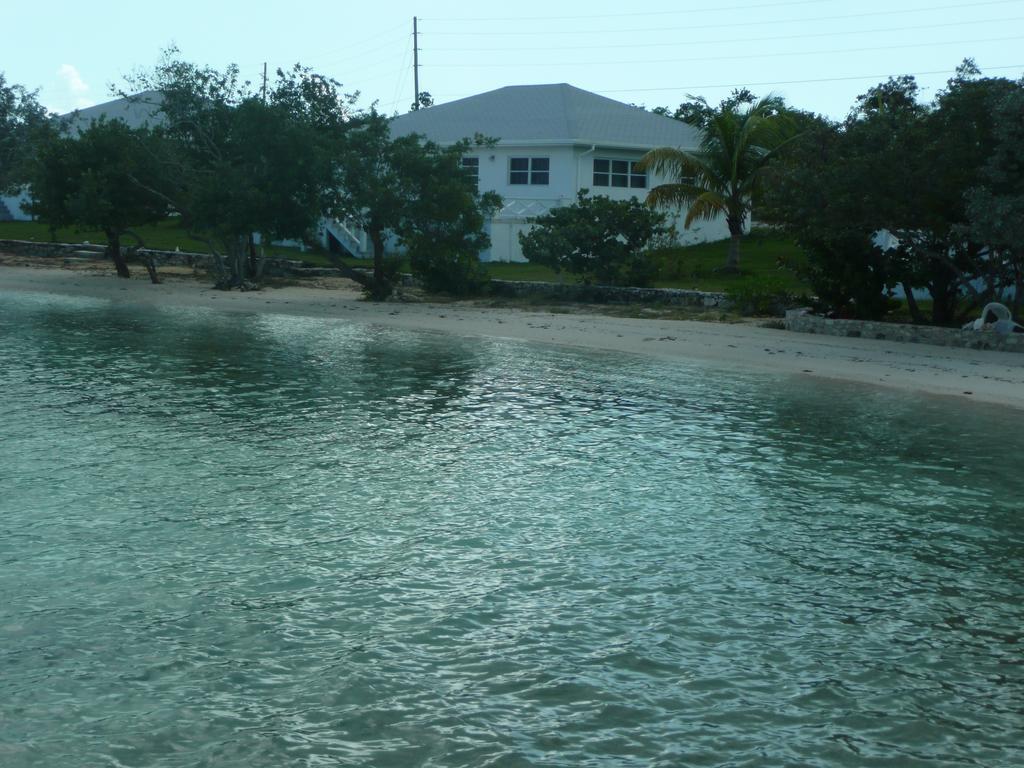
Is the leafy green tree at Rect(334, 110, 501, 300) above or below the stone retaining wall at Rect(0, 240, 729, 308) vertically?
above

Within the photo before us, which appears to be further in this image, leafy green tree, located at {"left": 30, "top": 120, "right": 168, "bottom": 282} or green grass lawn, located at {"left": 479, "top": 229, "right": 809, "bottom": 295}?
leafy green tree, located at {"left": 30, "top": 120, "right": 168, "bottom": 282}

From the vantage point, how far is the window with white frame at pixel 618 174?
4397 cm

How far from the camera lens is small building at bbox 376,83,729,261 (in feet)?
141

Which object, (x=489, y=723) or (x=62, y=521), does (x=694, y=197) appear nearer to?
(x=62, y=521)

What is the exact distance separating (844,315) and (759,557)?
17152 mm

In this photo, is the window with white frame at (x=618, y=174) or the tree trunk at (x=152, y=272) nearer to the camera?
the tree trunk at (x=152, y=272)

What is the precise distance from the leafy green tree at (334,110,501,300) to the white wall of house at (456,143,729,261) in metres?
9.51

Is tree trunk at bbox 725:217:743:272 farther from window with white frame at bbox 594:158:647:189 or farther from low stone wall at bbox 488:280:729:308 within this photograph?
window with white frame at bbox 594:158:647:189

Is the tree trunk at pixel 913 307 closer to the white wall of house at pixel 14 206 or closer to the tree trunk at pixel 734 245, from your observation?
the tree trunk at pixel 734 245

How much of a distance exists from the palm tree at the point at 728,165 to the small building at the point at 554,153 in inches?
132

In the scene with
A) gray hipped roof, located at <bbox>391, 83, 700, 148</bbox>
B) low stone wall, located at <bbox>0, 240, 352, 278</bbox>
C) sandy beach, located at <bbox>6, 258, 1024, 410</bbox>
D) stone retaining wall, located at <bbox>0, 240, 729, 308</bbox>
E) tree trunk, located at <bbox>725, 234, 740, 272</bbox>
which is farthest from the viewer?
gray hipped roof, located at <bbox>391, 83, 700, 148</bbox>

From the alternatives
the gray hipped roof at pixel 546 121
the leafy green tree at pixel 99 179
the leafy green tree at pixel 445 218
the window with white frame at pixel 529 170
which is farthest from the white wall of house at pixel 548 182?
the leafy green tree at pixel 99 179

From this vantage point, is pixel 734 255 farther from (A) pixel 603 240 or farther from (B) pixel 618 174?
(B) pixel 618 174

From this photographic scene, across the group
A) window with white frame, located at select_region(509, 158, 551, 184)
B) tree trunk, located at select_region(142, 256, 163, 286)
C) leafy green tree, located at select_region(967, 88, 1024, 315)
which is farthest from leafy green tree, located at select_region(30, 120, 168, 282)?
leafy green tree, located at select_region(967, 88, 1024, 315)
